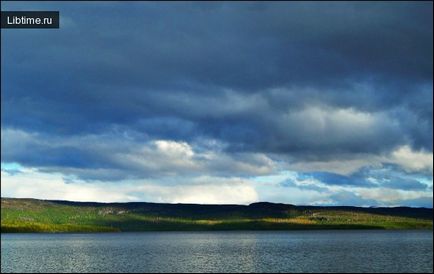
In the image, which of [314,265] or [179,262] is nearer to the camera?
[314,265]

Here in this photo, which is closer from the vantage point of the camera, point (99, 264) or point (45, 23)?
point (45, 23)

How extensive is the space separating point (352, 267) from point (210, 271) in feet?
94.9

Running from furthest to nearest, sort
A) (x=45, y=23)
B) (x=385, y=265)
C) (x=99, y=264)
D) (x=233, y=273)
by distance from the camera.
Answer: (x=99, y=264) < (x=385, y=265) < (x=233, y=273) < (x=45, y=23)

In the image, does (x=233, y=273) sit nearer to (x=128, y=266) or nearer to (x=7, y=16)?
(x=128, y=266)

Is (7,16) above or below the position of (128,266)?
above

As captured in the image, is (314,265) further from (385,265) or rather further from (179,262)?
(179,262)

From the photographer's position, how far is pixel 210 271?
99312mm

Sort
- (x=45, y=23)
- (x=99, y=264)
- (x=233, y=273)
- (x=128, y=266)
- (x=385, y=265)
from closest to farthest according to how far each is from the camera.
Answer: (x=45, y=23)
(x=233, y=273)
(x=385, y=265)
(x=128, y=266)
(x=99, y=264)

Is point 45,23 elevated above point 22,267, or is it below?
above

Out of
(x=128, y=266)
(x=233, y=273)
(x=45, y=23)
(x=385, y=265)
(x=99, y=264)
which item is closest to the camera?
(x=45, y=23)

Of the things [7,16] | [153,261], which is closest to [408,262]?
[153,261]

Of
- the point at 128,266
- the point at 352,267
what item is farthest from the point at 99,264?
the point at 352,267

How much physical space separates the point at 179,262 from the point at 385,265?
46852 millimetres

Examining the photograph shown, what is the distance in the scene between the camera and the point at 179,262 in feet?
396
